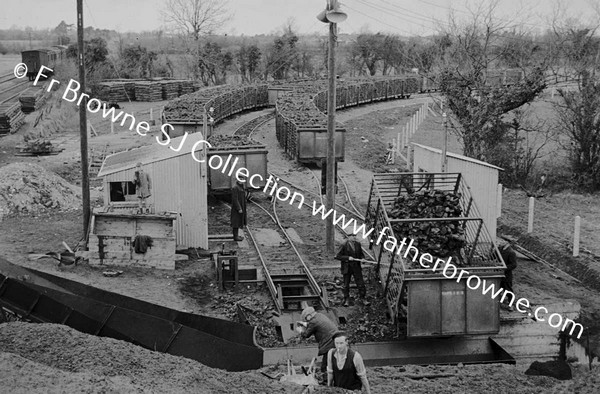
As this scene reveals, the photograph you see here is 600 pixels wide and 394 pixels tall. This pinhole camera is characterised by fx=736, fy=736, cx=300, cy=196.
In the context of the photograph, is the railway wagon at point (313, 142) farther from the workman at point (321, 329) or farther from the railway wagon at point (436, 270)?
the workman at point (321, 329)

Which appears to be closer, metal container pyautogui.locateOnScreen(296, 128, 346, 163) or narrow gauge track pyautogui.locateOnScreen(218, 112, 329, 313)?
narrow gauge track pyautogui.locateOnScreen(218, 112, 329, 313)

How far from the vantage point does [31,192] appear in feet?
70.9

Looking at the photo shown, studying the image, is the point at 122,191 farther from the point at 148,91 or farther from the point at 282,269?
the point at 148,91

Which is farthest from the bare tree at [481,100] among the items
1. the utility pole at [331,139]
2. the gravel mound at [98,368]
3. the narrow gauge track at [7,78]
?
the narrow gauge track at [7,78]

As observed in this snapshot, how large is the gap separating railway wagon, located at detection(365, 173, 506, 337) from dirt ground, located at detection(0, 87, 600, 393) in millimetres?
901

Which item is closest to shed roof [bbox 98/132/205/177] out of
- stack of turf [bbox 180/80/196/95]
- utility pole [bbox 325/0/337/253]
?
utility pole [bbox 325/0/337/253]

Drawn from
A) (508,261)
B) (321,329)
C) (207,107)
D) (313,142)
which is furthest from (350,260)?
(207,107)

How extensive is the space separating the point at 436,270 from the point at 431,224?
6.40ft

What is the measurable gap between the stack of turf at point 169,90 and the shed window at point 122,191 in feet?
136

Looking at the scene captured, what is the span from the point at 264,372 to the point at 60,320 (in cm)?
400

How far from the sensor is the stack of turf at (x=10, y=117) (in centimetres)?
3644

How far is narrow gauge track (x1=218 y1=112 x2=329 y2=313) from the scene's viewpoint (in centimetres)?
1478

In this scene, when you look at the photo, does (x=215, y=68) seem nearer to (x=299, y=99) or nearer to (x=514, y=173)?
(x=299, y=99)

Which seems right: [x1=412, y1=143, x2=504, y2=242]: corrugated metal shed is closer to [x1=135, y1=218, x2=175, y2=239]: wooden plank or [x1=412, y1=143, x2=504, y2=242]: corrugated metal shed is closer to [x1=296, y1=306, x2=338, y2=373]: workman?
[x1=135, y1=218, x2=175, y2=239]: wooden plank
